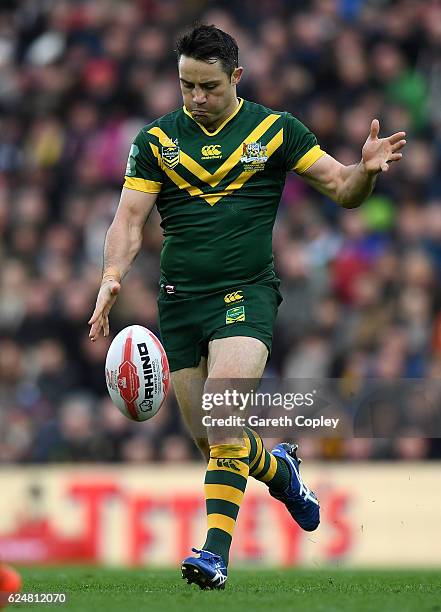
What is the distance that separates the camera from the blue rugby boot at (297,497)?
7539 millimetres

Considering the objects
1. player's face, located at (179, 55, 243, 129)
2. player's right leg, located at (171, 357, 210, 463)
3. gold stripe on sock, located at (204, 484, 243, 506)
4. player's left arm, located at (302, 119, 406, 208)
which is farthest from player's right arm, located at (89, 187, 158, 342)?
gold stripe on sock, located at (204, 484, 243, 506)

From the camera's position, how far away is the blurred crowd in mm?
12938

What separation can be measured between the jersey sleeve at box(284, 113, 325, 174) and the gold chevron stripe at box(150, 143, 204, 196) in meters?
0.49

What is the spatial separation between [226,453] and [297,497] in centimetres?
109

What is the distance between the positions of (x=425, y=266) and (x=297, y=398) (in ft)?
11.8

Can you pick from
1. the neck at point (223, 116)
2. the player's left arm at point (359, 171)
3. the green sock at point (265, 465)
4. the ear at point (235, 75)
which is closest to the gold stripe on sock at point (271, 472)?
the green sock at point (265, 465)

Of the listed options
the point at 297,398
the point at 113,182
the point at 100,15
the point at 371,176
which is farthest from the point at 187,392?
the point at 100,15

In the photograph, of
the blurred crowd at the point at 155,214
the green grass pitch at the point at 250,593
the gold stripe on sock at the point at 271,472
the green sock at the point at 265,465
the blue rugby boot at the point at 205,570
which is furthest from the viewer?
the blurred crowd at the point at 155,214

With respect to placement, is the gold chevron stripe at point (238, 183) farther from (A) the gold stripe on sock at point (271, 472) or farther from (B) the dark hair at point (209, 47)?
(A) the gold stripe on sock at point (271, 472)

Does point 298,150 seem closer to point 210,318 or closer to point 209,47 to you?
point 209,47

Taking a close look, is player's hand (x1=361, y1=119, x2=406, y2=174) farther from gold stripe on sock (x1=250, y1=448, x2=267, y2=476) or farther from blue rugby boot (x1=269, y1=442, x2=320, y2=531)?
blue rugby boot (x1=269, y1=442, x2=320, y2=531)

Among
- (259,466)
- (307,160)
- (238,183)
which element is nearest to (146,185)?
(238,183)

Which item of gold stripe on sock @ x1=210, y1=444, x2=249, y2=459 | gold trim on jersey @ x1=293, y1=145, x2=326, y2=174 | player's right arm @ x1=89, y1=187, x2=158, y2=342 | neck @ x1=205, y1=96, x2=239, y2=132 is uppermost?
neck @ x1=205, y1=96, x2=239, y2=132

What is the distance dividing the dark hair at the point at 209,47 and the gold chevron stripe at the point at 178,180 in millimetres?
500
